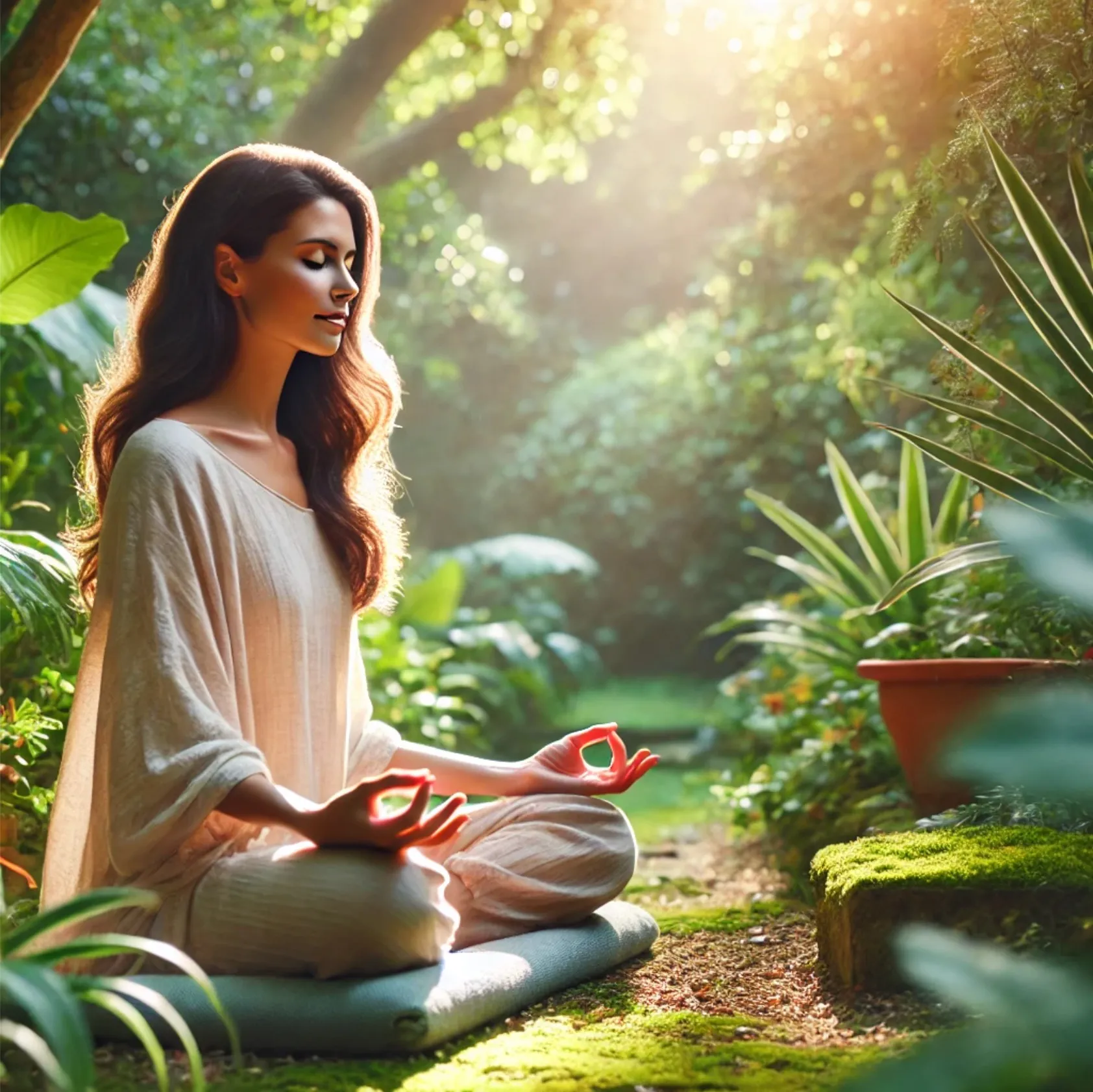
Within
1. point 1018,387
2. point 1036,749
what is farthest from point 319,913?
point 1018,387

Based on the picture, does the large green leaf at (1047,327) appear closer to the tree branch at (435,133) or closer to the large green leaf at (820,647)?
the large green leaf at (820,647)

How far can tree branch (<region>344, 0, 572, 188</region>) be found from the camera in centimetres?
642

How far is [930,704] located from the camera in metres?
2.87

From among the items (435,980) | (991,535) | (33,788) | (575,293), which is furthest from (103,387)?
(575,293)

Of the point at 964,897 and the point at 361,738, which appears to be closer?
the point at 964,897

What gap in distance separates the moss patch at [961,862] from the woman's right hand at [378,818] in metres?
0.71

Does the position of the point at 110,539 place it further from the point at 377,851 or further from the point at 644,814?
the point at 644,814

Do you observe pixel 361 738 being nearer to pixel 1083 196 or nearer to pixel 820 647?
pixel 1083 196

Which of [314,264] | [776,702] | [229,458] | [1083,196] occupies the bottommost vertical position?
[776,702]

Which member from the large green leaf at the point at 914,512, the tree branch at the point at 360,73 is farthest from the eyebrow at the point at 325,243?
the tree branch at the point at 360,73

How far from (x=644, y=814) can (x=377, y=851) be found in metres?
3.57

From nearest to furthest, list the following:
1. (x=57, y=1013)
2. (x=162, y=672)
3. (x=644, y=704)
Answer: (x=57, y=1013)
(x=162, y=672)
(x=644, y=704)

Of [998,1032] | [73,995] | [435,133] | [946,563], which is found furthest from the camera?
[435,133]

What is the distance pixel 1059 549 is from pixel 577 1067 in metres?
0.98
